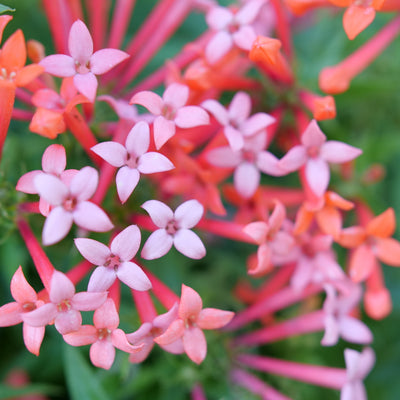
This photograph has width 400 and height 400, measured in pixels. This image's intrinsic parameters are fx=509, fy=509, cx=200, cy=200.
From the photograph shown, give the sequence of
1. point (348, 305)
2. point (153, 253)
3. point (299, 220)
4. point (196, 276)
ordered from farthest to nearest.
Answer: point (196, 276), point (348, 305), point (299, 220), point (153, 253)

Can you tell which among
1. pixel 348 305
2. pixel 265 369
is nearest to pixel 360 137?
pixel 348 305

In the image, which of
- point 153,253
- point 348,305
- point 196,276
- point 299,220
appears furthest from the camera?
point 196,276

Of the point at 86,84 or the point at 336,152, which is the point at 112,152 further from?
the point at 336,152

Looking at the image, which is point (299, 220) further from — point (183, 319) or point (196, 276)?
point (196, 276)

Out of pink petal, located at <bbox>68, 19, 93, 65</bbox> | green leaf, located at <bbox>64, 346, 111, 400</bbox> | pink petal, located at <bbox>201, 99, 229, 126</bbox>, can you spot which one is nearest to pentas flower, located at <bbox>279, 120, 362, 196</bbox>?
pink petal, located at <bbox>201, 99, 229, 126</bbox>

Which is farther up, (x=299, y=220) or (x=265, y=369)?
(x=299, y=220)

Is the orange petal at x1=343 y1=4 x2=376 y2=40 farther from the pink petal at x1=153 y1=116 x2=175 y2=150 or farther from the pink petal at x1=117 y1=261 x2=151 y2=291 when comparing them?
the pink petal at x1=117 y1=261 x2=151 y2=291

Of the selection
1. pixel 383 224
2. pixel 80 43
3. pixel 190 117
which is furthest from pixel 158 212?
pixel 383 224
